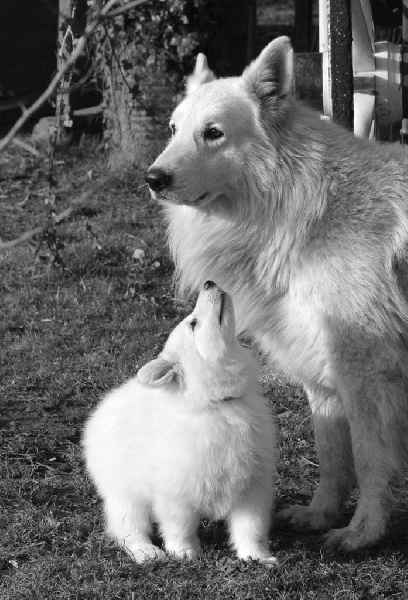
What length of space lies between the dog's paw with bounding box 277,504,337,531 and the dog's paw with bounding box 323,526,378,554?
0.20 meters

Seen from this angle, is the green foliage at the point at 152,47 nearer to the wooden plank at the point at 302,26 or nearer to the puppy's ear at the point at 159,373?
the wooden plank at the point at 302,26

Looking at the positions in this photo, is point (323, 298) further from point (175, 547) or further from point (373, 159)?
point (175, 547)

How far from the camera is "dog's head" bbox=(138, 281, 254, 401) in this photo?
3.67 metres

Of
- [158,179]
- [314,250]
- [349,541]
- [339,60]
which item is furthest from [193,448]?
[339,60]

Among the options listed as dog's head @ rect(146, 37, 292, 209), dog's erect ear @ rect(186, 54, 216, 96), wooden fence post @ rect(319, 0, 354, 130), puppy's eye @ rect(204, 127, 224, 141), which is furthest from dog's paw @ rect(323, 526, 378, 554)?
wooden fence post @ rect(319, 0, 354, 130)

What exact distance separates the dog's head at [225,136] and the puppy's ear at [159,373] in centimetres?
87

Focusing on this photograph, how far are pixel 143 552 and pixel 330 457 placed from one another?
42.7 inches

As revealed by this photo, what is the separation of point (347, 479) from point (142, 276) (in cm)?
334

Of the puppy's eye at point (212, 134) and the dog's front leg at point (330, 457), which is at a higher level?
the puppy's eye at point (212, 134)

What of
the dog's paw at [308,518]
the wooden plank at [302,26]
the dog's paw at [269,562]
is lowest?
the dog's paw at [308,518]

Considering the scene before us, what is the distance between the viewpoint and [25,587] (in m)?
3.50

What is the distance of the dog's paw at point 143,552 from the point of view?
12.0 feet

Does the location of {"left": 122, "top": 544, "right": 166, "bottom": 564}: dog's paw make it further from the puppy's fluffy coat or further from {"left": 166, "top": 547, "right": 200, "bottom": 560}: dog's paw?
the puppy's fluffy coat

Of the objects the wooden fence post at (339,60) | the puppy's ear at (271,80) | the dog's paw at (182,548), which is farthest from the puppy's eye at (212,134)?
the dog's paw at (182,548)
